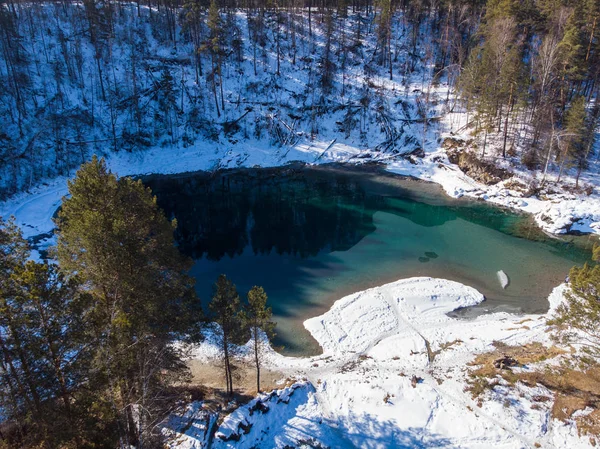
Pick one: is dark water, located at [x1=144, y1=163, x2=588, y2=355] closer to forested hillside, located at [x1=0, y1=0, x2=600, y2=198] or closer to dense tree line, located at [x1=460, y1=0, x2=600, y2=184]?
dense tree line, located at [x1=460, y1=0, x2=600, y2=184]

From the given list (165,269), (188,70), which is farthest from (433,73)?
(165,269)

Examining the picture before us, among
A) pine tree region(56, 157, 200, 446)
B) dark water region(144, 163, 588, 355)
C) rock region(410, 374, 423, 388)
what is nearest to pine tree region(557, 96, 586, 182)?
dark water region(144, 163, 588, 355)

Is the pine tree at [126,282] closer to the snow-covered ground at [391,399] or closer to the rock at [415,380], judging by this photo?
the snow-covered ground at [391,399]

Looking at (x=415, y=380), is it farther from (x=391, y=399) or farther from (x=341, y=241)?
(x=341, y=241)

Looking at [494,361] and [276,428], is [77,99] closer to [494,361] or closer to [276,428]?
[276,428]

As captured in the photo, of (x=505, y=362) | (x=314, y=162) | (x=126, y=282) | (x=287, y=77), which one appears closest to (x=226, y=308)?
(x=126, y=282)
